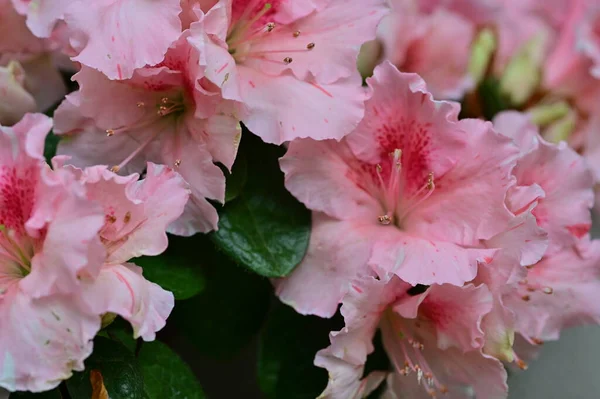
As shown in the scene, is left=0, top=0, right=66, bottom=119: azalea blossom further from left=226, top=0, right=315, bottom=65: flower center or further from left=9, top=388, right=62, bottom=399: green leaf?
left=9, top=388, right=62, bottom=399: green leaf

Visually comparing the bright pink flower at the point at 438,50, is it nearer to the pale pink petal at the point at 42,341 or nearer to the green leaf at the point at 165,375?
Answer: the green leaf at the point at 165,375

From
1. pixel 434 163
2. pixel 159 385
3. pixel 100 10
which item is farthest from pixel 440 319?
pixel 100 10

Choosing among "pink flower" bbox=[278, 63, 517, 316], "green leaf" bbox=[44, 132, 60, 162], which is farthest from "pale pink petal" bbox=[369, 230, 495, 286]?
"green leaf" bbox=[44, 132, 60, 162]

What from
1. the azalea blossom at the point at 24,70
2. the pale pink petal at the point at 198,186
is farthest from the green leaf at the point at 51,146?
the pale pink petal at the point at 198,186

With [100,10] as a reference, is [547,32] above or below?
below

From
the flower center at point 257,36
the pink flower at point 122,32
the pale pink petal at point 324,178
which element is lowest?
the pale pink petal at point 324,178

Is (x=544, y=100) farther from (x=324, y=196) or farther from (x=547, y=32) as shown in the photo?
(x=324, y=196)
